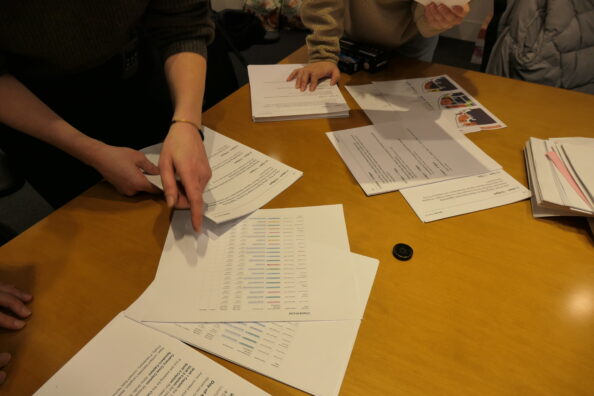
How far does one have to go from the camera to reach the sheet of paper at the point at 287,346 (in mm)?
448

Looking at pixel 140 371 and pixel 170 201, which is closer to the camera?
pixel 140 371

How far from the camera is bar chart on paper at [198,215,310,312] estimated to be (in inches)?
20.9

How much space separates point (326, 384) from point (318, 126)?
64cm

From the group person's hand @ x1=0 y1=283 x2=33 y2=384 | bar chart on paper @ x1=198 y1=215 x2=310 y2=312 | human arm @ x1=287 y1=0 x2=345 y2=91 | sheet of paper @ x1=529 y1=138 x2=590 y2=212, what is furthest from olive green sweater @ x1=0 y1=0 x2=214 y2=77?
sheet of paper @ x1=529 y1=138 x2=590 y2=212

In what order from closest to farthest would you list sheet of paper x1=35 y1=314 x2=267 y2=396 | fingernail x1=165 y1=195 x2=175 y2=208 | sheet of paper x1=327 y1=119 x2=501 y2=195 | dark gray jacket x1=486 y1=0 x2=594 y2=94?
sheet of paper x1=35 y1=314 x2=267 y2=396
fingernail x1=165 y1=195 x2=175 y2=208
sheet of paper x1=327 y1=119 x2=501 y2=195
dark gray jacket x1=486 y1=0 x2=594 y2=94

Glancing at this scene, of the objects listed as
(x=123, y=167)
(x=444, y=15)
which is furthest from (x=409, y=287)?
(x=444, y=15)

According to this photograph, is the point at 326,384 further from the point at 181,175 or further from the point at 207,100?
the point at 207,100

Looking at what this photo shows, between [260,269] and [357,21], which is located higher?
[357,21]

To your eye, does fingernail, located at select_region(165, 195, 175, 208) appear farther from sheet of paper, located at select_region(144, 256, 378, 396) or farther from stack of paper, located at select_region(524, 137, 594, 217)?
stack of paper, located at select_region(524, 137, 594, 217)

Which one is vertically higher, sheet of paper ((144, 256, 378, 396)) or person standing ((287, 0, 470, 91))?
person standing ((287, 0, 470, 91))

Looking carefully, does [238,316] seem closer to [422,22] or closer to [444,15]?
[444,15]

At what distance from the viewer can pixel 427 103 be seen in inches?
38.2

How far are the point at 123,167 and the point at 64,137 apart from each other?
0.13 m

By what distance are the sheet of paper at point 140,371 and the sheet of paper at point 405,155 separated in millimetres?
448
